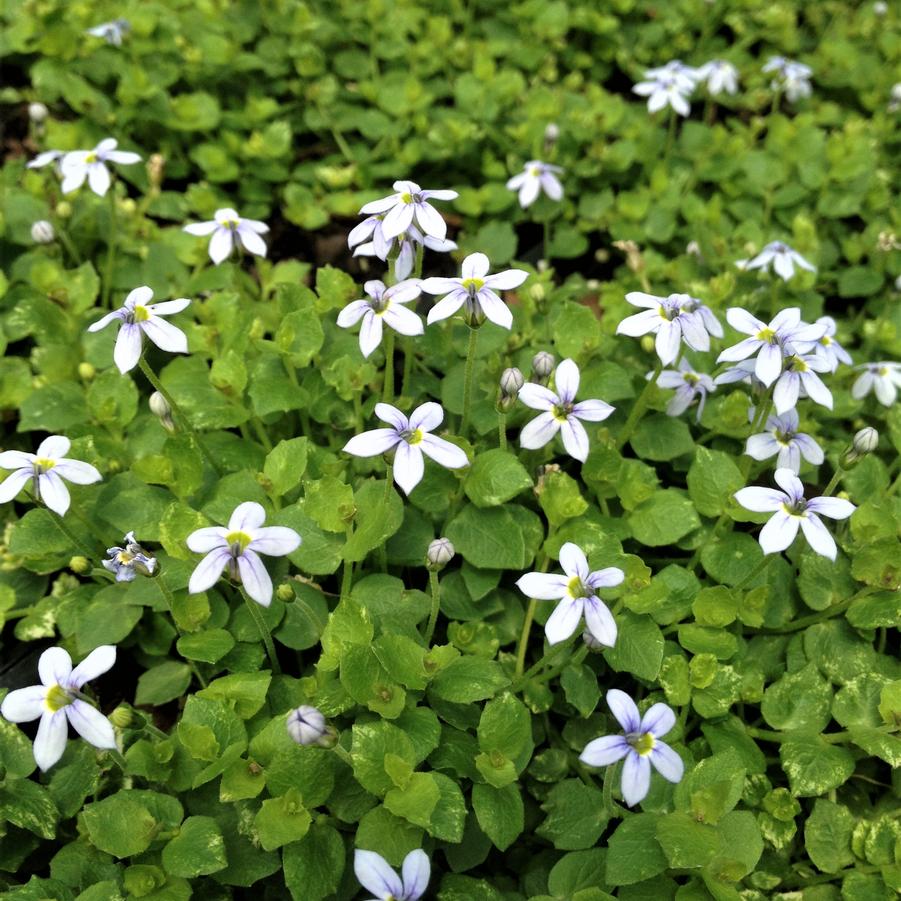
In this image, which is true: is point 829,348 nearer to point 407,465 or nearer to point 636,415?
point 636,415

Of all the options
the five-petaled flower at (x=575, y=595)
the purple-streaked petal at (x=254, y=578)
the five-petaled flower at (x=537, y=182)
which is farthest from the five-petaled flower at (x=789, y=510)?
the five-petaled flower at (x=537, y=182)

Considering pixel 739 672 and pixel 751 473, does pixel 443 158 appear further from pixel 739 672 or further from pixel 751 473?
pixel 739 672

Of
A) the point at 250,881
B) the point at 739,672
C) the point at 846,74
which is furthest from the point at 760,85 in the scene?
the point at 250,881

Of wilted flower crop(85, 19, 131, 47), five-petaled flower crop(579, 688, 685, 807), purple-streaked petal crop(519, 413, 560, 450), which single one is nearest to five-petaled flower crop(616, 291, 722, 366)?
purple-streaked petal crop(519, 413, 560, 450)

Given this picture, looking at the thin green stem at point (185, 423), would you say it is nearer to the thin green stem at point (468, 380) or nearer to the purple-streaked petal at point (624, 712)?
the thin green stem at point (468, 380)

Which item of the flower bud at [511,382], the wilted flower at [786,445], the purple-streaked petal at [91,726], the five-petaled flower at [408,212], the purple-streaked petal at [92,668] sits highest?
the five-petaled flower at [408,212]
